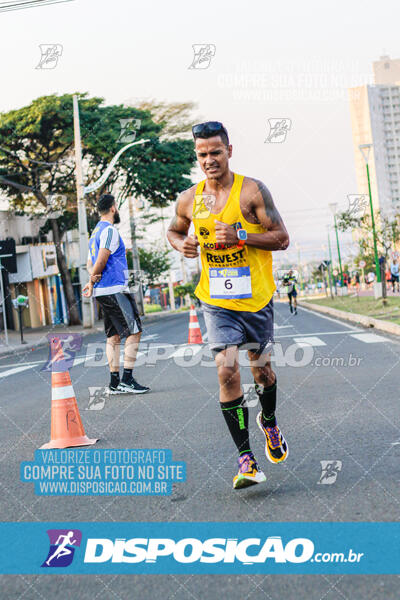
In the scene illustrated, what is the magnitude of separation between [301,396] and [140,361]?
16.6 ft

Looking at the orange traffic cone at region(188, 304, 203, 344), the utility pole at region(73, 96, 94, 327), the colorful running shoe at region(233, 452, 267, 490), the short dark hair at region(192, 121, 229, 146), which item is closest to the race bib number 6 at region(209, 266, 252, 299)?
the short dark hair at region(192, 121, 229, 146)

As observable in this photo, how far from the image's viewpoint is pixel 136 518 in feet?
11.2

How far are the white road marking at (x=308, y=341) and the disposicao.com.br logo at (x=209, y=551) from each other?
9.29 metres

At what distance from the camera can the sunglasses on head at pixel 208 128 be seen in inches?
158

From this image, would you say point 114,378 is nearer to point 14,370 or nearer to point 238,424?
point 238,424

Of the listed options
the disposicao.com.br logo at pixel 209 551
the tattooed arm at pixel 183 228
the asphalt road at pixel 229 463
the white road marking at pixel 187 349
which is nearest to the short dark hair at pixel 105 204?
the asphalt road at pixel 229 463

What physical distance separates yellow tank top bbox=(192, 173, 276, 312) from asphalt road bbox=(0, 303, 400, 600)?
963 mm

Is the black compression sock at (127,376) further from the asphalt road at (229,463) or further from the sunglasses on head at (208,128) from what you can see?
the sunglasses on head at (208,128)

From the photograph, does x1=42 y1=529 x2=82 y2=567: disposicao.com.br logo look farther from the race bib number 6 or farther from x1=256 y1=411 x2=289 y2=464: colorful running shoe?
the race bib number 6

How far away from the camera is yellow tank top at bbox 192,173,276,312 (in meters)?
4.01

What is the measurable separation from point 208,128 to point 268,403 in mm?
1556

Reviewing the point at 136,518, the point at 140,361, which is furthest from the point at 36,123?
the point at 136,518

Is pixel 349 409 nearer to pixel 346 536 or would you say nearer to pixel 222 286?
pixel 222 286

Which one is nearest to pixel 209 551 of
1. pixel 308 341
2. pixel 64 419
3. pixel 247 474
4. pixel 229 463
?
pixel 247 474
